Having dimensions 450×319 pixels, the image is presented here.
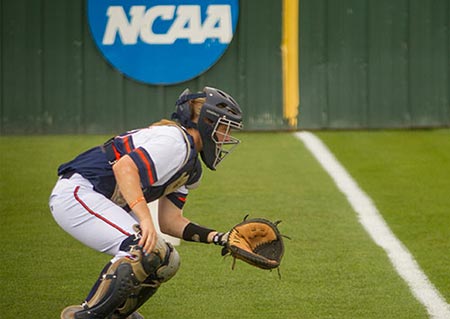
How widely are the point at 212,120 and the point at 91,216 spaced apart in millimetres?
816

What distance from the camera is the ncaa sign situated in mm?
13031

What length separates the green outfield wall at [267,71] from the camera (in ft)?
43.7

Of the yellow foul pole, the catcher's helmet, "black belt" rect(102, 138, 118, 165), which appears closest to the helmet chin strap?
the catcher's helmet

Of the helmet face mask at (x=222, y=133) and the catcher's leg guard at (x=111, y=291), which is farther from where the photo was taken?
the helmet face mask at (x=222, y=133)

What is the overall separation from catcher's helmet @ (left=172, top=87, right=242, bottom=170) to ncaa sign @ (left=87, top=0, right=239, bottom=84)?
6.68m

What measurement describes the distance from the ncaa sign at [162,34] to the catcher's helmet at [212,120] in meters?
6.68

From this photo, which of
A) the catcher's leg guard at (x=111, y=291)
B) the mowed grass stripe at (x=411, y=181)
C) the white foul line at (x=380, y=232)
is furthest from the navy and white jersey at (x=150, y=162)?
the mowed grass stripe at (x=411, y=181)

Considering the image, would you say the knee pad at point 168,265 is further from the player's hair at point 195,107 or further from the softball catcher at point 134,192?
the player's hair at point 195,107

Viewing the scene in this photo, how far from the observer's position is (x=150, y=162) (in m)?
6.00

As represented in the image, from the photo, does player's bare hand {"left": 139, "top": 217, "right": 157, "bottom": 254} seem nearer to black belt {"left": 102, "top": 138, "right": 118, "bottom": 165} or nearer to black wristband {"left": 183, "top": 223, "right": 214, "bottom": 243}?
black belt {"left": 102, "top": 138, "right": 118, "bottom": 165}

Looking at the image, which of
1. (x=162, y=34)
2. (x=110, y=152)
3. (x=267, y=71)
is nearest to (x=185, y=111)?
(x=110, y=152)

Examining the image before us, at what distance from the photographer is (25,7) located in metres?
13.4

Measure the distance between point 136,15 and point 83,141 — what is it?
149cm

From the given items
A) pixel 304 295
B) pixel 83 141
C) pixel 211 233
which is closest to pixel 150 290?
pixel 211 233
